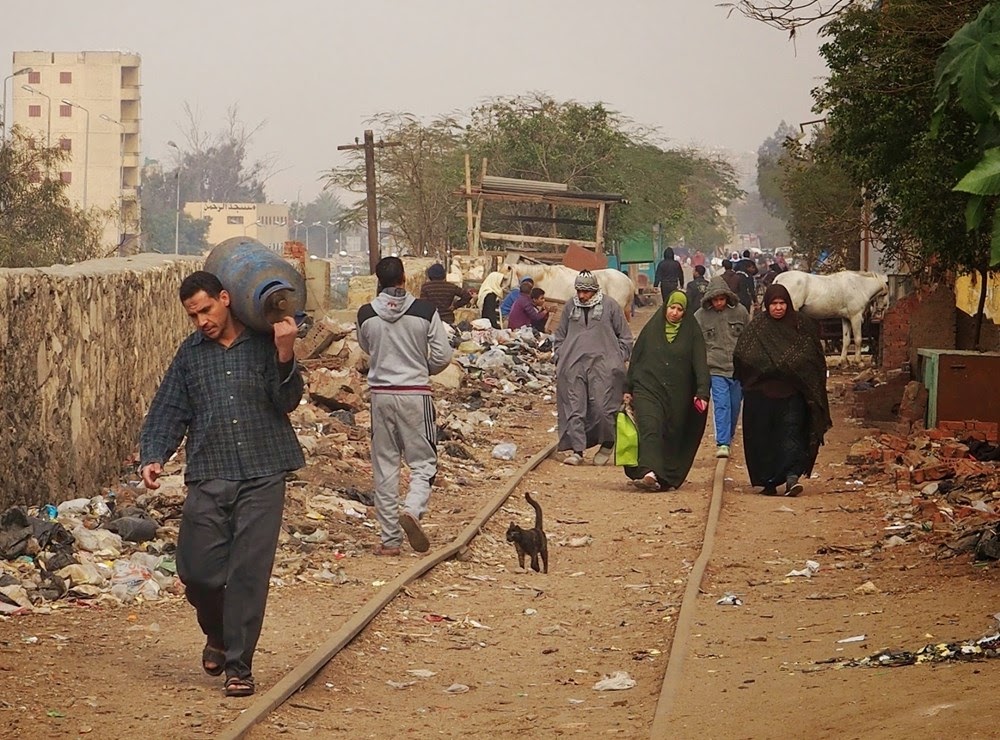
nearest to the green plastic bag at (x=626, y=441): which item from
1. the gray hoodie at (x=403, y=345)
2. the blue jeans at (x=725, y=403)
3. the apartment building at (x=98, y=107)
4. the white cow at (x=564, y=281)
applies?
the blue jeans at (x=725, y=403)

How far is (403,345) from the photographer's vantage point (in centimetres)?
1009

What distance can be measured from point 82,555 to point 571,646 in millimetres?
2843

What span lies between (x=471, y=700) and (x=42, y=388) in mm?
4482

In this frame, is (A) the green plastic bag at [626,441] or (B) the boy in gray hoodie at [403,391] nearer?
(B) the boy in gray hoodie at [403,391]

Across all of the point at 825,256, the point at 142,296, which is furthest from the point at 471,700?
the point at 825,256

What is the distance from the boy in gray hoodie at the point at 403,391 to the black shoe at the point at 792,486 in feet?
13.3

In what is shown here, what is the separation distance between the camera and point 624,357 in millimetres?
14797

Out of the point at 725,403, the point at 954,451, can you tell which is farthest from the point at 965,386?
the point at 725,403

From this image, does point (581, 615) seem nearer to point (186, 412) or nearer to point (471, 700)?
point (471, 700)

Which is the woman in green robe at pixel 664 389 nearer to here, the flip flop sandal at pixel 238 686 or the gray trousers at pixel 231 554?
the gray trousers at pixel 231 554

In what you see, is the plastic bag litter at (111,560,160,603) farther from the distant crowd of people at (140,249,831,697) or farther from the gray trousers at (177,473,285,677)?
the gray trousers at (177,473,285,677)

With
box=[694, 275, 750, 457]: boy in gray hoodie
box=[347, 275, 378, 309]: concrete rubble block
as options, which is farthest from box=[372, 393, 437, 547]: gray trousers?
box=[347, 275, 378, 309]: concrete rubble block

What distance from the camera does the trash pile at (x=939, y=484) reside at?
1067 cm

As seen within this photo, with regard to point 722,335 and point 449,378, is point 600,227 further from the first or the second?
point 722,335
